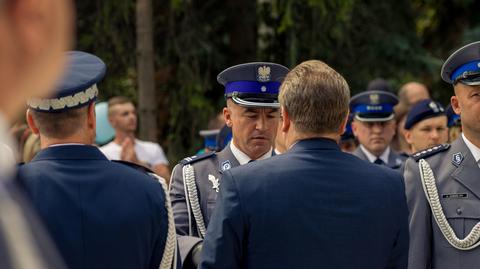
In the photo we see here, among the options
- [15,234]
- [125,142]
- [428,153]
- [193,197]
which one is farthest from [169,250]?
[125,142]

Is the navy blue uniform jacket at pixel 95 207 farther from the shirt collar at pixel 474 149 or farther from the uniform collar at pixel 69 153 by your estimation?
the shirt collar at pixel 474 149

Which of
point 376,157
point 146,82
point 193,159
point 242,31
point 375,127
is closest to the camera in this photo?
point 193,159

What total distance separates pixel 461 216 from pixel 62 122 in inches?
72.6

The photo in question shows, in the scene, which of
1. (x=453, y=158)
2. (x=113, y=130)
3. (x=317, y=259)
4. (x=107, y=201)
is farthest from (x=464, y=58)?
(x=113, y=130)

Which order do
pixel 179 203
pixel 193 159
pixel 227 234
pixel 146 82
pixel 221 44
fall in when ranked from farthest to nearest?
pixel 221 44 < pixel 146 82 < pixel 193 159 < pixel 179 203 < pixel 227 234

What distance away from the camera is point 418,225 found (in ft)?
14.2

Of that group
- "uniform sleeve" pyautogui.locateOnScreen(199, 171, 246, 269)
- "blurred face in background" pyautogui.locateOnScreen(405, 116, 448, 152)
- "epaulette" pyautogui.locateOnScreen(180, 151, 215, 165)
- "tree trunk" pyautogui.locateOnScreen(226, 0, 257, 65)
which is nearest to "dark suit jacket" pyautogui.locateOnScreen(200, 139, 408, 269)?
"uniform sleeve" pyautogui.locateOnScreen(199, 171, 246, 269)

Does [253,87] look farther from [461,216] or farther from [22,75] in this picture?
[22,75]

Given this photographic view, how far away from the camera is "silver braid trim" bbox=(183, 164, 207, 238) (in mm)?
4535

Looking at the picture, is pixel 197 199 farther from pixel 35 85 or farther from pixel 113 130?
pixel 113 130

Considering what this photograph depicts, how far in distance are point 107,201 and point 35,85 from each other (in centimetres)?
266

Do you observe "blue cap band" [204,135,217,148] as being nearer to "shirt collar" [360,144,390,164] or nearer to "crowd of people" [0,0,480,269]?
"shirt collar" [360,144,390,164]

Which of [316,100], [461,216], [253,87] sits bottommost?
[461,216]

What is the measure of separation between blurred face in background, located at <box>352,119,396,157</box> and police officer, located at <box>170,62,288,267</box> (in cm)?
272
